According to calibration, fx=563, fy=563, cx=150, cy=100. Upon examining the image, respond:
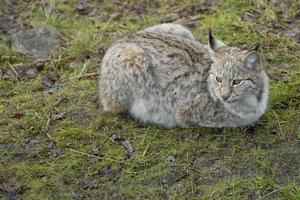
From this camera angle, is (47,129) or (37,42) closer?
(47,129)

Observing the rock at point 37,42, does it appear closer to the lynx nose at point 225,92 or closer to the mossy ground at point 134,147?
the mossy ground at point 134,147

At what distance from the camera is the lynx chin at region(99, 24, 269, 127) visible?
228 inches

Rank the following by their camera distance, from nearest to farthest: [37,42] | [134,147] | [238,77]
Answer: [238,77], [134,147], [37,42]

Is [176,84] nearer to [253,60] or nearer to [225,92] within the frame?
[225,92]

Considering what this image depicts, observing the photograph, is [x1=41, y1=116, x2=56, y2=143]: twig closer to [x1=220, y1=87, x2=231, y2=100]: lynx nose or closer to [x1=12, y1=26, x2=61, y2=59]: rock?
[x1=12, y1=26, x2=61, y2=59]: rock

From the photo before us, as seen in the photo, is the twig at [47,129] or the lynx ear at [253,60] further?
the twig at [47,129]

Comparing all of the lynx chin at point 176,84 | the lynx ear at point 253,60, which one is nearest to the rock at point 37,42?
the lynx chin at point 176,84

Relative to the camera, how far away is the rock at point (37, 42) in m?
7.99

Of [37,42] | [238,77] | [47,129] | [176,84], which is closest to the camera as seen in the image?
[238,77]

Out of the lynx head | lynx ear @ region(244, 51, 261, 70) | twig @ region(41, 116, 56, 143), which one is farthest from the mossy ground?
lynx ear @ region(244, 51, 261, 70)

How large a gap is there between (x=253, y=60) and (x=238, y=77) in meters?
0.23

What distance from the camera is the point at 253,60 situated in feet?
18.3

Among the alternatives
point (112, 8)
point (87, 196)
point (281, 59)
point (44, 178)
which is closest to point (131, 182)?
point (87, 196)

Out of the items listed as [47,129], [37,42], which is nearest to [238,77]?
[47,129]
